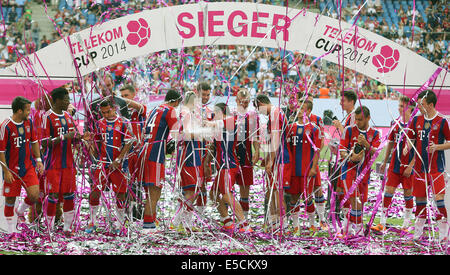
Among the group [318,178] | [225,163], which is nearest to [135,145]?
[225,163]

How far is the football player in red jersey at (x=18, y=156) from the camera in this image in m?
6.63

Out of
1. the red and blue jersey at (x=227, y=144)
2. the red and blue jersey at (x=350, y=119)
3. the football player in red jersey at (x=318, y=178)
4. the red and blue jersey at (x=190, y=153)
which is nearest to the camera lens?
the red and blue jersey at (x=190, y=153)

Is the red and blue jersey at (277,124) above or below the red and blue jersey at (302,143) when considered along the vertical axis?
above

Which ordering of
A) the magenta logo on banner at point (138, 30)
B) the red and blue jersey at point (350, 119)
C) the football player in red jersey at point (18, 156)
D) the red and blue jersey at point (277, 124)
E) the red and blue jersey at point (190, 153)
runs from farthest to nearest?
the red and blue jersey at point (350, 119) < the red and blue jersey at point (190, 153) < the magenta logo on banner at point (138, 30) < the red and blue jersey at point (277, 124) < the football player in red jersey at point (18, 156)

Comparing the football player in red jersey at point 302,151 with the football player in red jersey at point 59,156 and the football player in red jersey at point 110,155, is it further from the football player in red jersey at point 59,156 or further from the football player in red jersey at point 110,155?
the football player in red jersey at point 59,156

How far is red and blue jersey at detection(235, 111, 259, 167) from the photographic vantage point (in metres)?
7.25

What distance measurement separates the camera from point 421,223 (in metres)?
6.91

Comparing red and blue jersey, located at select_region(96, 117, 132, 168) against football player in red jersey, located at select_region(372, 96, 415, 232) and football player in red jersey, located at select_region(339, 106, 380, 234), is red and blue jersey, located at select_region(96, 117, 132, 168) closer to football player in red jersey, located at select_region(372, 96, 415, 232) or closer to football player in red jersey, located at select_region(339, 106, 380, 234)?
football player in red jersey, located at select_region(339, 106, 380, 234)

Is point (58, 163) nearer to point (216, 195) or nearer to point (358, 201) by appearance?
point (216, 195)

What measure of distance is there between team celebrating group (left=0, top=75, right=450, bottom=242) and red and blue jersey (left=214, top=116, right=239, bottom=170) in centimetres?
1

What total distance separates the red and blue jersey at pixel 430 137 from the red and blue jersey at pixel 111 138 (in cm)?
358

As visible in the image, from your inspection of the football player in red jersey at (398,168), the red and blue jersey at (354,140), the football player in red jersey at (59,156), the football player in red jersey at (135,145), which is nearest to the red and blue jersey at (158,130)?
Answer: the football player in red jersey at (135,145)

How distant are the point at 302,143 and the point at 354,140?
2.19 feet

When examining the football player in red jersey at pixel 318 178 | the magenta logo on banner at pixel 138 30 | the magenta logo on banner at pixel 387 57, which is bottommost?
the football player in red jersey at pixel 318 178
